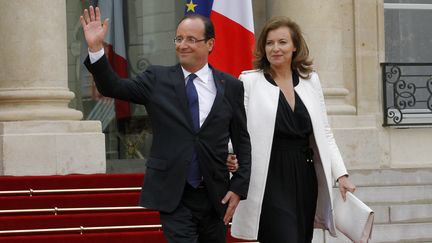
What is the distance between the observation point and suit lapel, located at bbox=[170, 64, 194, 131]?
227 inches

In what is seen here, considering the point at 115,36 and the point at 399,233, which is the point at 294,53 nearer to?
the point at 399,233

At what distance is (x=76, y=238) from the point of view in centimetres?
891

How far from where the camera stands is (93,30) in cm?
557

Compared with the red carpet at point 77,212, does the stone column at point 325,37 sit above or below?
above

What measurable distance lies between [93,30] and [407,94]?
8.04 metres

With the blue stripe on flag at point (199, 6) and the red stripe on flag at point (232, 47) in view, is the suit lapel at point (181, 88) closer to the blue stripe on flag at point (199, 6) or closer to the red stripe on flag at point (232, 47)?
the red stripe on flag at point (232, 47)

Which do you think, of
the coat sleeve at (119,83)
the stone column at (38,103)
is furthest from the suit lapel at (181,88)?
the stone column at (38,103)

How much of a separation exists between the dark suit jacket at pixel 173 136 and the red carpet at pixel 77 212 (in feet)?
10.7

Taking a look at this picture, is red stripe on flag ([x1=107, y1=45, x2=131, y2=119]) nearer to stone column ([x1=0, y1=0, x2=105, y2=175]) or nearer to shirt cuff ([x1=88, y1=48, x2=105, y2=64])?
stone column ([x1=0, y1=0, x2=105, y2=175])

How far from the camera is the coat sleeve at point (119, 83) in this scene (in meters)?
5.60

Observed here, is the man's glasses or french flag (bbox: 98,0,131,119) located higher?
french flag (bbox: 98,0,131,119)

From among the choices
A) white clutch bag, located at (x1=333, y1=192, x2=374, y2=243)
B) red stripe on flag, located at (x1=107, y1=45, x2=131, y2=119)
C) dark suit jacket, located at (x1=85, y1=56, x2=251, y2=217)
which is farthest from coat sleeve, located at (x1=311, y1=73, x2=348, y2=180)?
red stripe on flag, located at (x1=107, y1=45, x2=131, y2=119)

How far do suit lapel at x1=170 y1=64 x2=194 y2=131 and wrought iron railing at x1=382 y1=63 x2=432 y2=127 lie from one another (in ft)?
23.9

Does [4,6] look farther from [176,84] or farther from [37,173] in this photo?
[176,84]
